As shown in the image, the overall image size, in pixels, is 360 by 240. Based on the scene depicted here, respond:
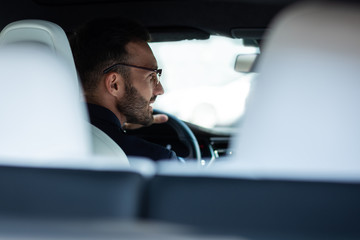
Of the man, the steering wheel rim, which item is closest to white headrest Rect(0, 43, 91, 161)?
the man

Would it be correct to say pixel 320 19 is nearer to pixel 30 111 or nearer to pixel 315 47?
pixel 315 47

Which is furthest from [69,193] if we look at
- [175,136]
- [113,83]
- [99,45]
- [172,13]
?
[175,136]

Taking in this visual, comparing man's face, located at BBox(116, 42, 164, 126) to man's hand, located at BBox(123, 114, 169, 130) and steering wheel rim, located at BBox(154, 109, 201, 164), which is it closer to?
man's hand, located at BBox(123, 114, 169, 130)

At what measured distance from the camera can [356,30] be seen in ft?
3.61

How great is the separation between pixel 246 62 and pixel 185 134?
0.91 m

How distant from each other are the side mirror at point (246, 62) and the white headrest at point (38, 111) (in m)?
1.67

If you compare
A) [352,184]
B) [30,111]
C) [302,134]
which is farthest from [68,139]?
[352,184]

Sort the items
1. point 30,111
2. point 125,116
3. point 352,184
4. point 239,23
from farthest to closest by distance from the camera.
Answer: point 239,23 < point 125,116 < point 30,111 < point 352,184

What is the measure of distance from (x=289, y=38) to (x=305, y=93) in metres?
0.12

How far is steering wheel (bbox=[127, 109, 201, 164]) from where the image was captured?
3525mm

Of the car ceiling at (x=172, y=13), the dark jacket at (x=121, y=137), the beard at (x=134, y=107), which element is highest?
the car ceiling at (x=172, y=13)

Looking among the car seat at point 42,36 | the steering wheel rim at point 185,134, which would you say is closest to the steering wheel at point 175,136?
the steering wheel rim at point 185,134

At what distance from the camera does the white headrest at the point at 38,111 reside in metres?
1.25

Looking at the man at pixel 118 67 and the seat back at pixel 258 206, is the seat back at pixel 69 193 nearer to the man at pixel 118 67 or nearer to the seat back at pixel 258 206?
the seat back at pixel 258 206
